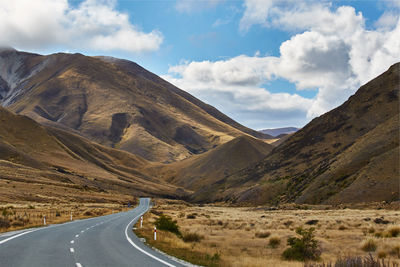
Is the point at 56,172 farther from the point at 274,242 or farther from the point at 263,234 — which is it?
the point at 274,242

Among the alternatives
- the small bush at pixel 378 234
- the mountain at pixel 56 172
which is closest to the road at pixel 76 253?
the small bush at pixel 378 234

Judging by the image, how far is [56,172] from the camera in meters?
123

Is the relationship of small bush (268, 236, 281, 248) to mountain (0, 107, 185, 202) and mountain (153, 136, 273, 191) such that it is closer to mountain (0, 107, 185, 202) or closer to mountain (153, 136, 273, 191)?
mountain (0, 107, 185, 202)

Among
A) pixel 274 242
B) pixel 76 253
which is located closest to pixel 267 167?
A: pixel 274 242

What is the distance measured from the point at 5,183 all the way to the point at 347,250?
80.2m

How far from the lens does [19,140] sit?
145 metres

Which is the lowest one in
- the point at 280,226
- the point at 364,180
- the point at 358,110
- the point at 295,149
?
the point at 280,226

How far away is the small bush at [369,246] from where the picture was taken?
1932 cm

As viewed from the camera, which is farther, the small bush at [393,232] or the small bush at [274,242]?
the small bush at [274,242]

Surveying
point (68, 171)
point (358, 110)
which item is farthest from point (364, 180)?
point (68, 171)

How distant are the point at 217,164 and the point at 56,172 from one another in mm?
75309

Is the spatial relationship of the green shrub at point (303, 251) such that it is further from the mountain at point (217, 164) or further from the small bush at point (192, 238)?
the mountain at point (217, 164)

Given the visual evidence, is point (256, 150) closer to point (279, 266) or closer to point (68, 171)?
point (68, 171)

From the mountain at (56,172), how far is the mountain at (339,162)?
31591mm
